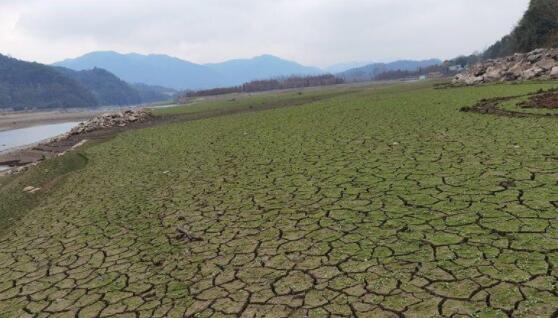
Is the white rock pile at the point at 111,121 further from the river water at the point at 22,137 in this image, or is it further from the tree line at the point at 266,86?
the tree line at the point at 266,86

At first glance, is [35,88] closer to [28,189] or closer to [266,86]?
[266,86]

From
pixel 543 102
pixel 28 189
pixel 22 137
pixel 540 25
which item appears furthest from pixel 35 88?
pixel 543 102

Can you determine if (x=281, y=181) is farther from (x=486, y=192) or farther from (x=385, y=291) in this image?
(x=385, y=291)

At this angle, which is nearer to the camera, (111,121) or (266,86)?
(111,121)

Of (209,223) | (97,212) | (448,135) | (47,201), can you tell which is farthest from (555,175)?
(47,201)

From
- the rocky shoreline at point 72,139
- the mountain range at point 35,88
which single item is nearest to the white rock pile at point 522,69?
the rocky shoreline at point 72,139

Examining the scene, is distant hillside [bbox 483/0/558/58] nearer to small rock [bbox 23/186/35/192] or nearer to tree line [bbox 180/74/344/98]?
small rock [bbox 23/186/35/192]
